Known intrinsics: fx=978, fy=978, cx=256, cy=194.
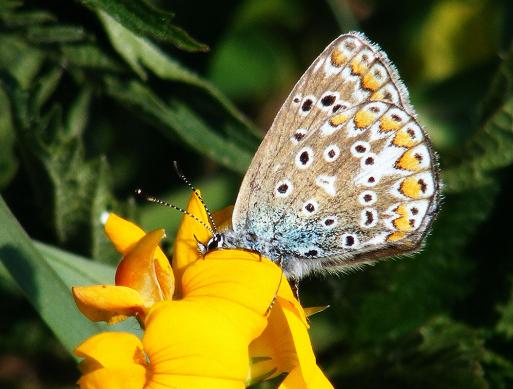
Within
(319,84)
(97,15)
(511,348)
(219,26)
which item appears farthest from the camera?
(219,26)

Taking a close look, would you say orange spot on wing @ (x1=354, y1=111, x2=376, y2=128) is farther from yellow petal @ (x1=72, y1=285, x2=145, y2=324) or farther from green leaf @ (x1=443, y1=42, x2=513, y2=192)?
yellow petal @ (x1=72, y1=285, x2=145, y2=324)

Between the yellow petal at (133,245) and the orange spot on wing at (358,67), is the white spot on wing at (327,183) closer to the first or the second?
the orange spot on wing at (358,67)

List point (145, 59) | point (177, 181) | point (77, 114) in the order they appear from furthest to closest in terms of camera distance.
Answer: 1. point (177, 181)
2. point (77, 114)
3. point (145, 59)

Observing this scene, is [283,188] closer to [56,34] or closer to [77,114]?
[56,34]

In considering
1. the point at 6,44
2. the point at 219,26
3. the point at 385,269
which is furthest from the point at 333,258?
the point at 219,26

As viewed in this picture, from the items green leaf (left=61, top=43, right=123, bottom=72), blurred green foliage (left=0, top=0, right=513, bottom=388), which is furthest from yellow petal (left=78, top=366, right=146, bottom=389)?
green leaf (left=61, top=43, right=123, bottom=72)

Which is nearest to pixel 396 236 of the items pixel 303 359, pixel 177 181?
pixel 303 359

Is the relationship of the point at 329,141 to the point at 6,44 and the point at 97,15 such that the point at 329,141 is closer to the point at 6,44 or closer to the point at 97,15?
the point at 97,15
